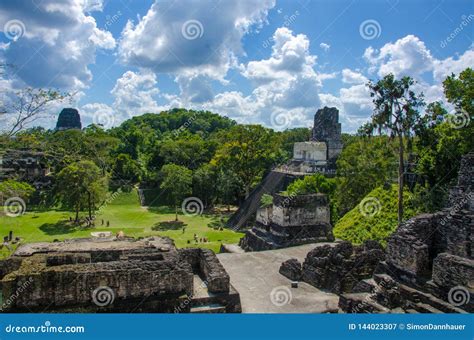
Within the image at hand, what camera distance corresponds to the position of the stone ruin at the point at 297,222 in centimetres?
2044

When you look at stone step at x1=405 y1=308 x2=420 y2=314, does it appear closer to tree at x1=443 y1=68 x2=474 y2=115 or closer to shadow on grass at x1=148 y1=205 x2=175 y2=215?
tree at x1=443 y1=68 x2=474 y2=115

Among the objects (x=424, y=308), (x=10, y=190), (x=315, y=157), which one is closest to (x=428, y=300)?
(x=424, y=308)

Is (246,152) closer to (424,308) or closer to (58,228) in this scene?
(58,228)

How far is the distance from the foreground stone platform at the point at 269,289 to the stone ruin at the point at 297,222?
2.31 meters

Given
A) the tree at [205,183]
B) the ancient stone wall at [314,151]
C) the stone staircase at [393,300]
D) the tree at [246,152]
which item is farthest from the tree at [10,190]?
the ancient stone wall at [314,151]

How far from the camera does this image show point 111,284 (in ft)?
33.3

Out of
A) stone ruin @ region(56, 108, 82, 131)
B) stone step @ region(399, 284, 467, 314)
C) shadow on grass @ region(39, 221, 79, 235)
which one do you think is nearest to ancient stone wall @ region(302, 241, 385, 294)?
stone step @ region(399, 284, 467, 314)

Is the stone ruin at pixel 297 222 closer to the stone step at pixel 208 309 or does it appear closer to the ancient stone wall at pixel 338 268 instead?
the ancient stone wall at pixel 338 268

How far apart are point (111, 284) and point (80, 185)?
26601 mm

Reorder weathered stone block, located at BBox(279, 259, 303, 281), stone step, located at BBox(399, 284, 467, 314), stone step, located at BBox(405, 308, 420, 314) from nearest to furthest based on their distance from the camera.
A: stone step, located at BBox(399, 284, 467, 314) < stone step, located at BBox(405, 308, 420, 314) < weathered stone block, located at BBox(279, 259, 303, 281)

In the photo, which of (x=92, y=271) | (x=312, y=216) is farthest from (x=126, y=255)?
(x=312, y=216)

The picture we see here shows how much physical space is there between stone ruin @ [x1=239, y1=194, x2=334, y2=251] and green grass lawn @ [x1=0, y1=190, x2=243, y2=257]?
4951 mm

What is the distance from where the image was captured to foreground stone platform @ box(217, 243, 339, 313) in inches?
468

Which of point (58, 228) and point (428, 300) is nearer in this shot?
point (428, 300)
